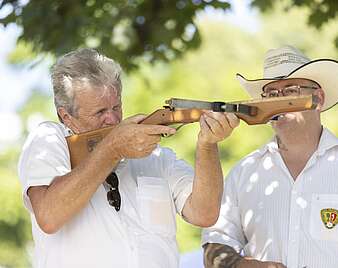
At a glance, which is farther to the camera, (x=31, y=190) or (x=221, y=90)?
(x=221, y=90)

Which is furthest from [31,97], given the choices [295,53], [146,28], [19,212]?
[295,53]

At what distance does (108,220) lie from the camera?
2.97 meters

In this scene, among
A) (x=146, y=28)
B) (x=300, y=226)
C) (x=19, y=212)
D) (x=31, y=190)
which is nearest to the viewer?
Answer: (x=31, y=190)

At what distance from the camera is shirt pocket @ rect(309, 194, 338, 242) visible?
3.53 meters

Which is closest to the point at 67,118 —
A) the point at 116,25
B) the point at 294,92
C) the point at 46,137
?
the point at 46,137

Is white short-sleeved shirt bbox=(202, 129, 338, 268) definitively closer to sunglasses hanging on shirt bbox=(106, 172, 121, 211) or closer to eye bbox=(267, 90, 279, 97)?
eye bbox=(267, 90, 279, 97)

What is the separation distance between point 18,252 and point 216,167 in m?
12.8

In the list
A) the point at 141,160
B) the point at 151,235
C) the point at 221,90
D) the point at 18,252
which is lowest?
the point at 18,252

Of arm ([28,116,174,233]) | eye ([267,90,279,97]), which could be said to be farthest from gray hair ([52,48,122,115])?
eye ([267,90,279,97])

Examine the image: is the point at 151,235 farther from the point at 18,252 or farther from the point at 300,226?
the point at 18,252

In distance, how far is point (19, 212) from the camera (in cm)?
1487

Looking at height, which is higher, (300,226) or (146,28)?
(146,28)

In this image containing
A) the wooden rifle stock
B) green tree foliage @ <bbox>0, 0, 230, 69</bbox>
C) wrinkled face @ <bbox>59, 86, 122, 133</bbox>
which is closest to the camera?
the wooden rifle stock

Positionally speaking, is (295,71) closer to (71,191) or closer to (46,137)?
(46,137)
